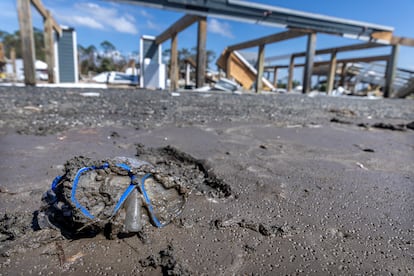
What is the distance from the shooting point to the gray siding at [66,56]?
10.5 meters

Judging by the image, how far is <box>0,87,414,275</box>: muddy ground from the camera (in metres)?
0.81

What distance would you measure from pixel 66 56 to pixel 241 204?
11902 millimetres

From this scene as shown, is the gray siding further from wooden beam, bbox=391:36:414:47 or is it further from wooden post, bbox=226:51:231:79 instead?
wooden beam, bbox=391:36:414:47

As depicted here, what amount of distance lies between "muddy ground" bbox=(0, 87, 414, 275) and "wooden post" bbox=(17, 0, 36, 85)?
2984 millimetres

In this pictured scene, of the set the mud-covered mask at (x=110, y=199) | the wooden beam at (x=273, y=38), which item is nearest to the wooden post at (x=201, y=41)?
the wooden beam at (x=273, y=38)

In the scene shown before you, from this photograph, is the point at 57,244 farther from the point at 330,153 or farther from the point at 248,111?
the point at 248,111

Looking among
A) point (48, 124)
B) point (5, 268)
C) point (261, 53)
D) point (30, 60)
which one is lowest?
point (5, 268)

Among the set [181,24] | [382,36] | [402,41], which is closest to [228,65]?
[181,24]

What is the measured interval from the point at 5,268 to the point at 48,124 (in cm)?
223

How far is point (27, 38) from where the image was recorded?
5105mm

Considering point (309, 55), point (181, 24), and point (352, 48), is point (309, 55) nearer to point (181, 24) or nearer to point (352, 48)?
point (181, 24)

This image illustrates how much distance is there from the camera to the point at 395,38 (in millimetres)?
9391

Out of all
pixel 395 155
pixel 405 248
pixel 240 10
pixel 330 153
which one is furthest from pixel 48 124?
pixel 240 10

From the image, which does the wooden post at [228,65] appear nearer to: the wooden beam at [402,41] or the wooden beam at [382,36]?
the wooden beam at [382,36]
